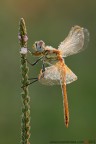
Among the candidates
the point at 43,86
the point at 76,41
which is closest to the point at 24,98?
the point at 76,41

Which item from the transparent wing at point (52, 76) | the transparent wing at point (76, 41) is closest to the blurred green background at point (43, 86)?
the transparent wing at point (76, 41)

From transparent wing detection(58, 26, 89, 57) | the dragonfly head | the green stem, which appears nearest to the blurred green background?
transparent wing detection(58, 26, 89, 57)

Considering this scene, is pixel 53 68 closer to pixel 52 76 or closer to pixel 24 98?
pixel 52 76

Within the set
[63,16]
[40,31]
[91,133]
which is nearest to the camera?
[91,133]

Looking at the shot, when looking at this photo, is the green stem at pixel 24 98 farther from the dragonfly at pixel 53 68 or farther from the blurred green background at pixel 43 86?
the blurred green background at pixel 43 86

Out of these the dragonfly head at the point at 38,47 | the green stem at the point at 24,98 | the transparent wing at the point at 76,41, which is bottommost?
the green stem at the point at 24,98

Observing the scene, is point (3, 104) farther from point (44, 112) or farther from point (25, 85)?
point (25, 85)

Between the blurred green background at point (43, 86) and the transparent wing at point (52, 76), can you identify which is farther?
the blurred green background at point (43, 86)

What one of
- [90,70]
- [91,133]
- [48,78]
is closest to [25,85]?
[48,78]

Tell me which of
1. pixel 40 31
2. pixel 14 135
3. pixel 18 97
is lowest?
pixel 14 135
